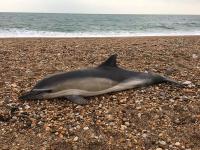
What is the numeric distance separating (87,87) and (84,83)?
115 mm

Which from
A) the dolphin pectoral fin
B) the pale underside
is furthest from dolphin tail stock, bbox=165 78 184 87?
the dolphin pectoral fin

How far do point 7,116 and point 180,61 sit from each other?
6516mm

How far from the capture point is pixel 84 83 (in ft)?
25.0

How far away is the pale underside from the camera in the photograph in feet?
24.6

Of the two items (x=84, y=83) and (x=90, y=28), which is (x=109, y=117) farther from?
(x=90, y=28)

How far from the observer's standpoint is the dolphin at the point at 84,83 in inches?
293

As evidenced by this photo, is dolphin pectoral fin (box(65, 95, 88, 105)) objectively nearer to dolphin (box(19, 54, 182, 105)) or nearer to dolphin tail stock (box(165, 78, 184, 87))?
dolphin (box(19, 54, 182, 105))

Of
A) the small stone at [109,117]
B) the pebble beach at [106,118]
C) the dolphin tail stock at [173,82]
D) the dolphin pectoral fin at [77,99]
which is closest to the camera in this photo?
the pebble beach at [106,118]

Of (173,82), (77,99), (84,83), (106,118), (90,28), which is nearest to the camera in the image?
(106,118)

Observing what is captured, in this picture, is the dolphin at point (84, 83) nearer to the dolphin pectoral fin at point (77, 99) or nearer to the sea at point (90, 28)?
the dolphin pectoral fin at point (77, 99)

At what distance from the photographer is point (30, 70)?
10172 mm

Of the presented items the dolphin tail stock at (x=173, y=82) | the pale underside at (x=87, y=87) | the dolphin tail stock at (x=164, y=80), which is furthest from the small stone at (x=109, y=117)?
the dolphin tail stock at (x=173, y=82)

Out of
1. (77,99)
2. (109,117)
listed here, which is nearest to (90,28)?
(77,99)

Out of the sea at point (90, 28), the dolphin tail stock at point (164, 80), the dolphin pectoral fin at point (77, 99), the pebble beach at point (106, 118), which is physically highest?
the dolphin tail stock at point (164, 80)
